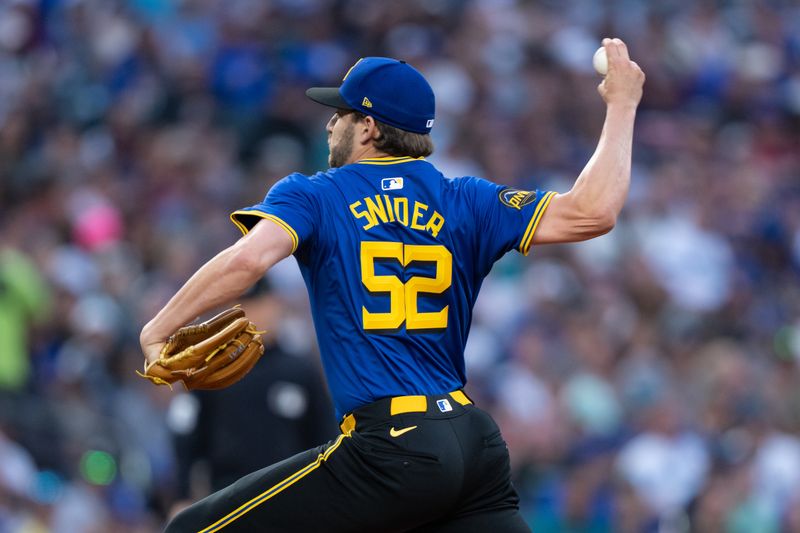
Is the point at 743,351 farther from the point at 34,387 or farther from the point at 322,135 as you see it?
the point at 34,387

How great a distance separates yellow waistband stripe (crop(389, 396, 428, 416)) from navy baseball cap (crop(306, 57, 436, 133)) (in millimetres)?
932

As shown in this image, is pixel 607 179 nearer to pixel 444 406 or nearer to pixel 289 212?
pixel 444 406

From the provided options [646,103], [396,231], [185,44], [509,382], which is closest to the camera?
[396,231]

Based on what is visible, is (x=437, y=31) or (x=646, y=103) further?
(x=646, y=103)

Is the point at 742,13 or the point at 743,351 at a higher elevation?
the point at 742,13

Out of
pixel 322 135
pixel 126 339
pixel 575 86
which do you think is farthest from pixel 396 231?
pixel 575 86

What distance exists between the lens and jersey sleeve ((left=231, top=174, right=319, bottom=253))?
14.3 feet

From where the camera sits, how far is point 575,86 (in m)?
13.8

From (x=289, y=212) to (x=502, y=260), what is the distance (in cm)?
756

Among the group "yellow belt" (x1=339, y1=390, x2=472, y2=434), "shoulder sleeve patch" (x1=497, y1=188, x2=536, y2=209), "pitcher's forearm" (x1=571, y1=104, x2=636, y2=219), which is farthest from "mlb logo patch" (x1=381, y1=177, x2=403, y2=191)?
"yellow belt" (x1=339, y1=390, x2=472, y2=434)

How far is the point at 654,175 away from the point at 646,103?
1.53 metres

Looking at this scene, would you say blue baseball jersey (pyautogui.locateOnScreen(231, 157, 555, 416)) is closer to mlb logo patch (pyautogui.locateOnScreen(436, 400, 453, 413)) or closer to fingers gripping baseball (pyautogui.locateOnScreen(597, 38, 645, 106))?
mlb logo patch (pyautogui.locateOnScreen(436, 400, 453, 413))

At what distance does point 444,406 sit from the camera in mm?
4488

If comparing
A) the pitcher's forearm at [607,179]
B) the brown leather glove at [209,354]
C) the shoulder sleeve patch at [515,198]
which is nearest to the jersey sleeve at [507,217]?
the shoulder sleeve patch at [515,198]
